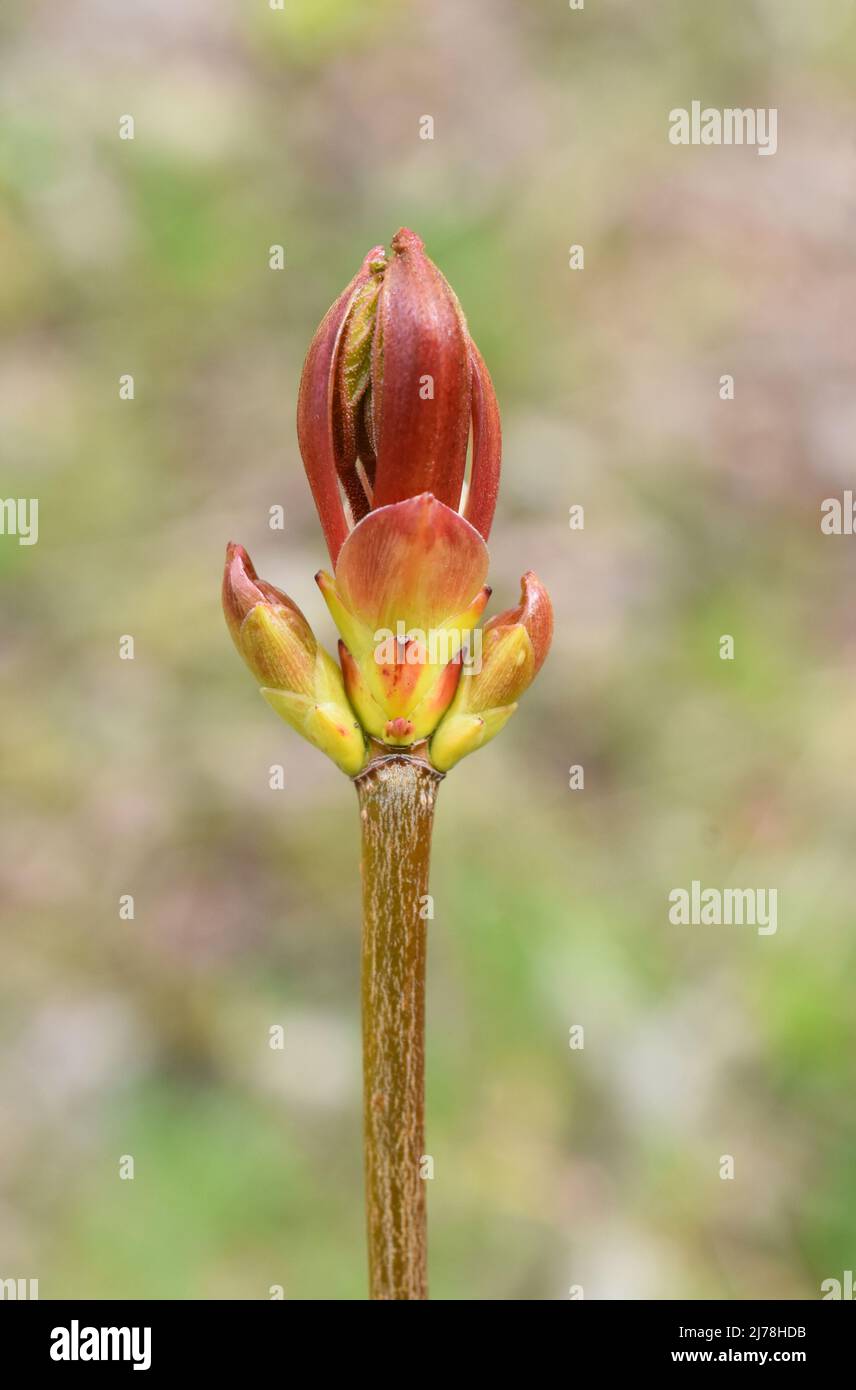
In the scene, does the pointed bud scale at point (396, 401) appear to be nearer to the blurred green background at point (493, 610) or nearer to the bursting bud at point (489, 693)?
the bursting bud at point (489, 693)

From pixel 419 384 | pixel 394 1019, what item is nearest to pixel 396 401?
pixel 419 384

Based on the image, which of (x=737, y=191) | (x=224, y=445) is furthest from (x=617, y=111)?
(x=224, y=445)

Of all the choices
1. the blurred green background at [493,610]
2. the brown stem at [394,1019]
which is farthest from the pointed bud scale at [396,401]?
the blurred green background at [493,610]

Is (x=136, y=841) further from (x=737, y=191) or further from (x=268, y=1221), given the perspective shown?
(x=737, y=191)

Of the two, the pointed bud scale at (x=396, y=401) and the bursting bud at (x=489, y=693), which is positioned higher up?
the pointed bud scale at (x=396, y=401)

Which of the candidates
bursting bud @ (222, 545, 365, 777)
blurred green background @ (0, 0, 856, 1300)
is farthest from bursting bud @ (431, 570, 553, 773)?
blurred green background @ (0, 0, 856, 1300)

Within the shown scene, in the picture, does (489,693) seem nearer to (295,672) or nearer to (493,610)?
(295,672)
